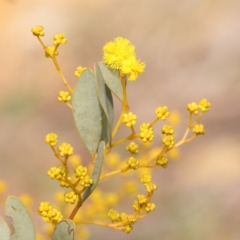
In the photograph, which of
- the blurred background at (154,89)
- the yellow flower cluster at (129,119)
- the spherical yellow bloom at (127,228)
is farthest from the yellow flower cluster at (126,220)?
the blurred background at (154,89)

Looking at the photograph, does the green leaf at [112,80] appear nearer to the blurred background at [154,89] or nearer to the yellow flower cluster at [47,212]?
the yellow flower cluster at [47,212]

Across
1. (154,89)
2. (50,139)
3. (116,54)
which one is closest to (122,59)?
A: (116,54)

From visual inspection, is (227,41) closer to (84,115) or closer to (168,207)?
(168,207)

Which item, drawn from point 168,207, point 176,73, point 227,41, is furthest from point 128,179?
point 227,41

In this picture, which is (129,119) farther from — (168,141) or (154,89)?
(154,89)

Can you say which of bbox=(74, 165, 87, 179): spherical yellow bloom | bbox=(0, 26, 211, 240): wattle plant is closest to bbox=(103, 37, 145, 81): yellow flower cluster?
bbox=(0, 26, 211, 240): wattle plant

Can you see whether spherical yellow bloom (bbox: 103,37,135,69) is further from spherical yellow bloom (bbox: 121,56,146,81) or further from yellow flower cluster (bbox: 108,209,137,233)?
yellow flower cluster (bbox: 108,209,137,233)

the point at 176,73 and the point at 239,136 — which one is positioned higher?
the point at 176,73
